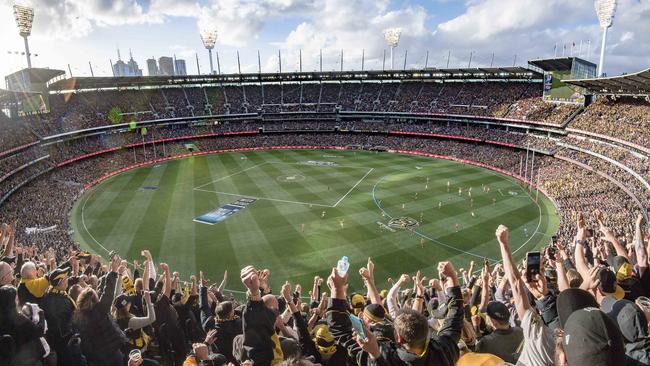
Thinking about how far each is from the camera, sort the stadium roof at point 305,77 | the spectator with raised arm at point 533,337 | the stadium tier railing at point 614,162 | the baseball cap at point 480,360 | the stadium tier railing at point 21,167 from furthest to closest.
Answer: the stadium roof at point 305,77 < the stadium tier railing at point 21,167 < the stadium tier railing at point 614,162 < the spectator with raised arm at point 533,337 < the baseball cap at point 480,360

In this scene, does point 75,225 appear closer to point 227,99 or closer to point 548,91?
point 227,99

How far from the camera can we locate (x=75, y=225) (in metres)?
35.8

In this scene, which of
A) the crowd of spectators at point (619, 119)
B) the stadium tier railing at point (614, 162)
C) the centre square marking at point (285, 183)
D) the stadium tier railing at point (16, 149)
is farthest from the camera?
the stadium tier railing at point (16, 149)

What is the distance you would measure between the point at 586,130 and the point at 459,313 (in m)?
60.8

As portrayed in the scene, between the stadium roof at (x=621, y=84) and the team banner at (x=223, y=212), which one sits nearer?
the team banner at (x=223, y=212)

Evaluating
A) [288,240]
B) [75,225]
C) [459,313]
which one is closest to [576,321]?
[459,313]

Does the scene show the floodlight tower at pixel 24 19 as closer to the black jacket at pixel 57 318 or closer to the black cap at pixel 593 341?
the black jacket at pixel 57 318

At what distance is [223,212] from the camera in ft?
129

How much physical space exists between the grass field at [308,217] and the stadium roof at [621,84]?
15.9 meters

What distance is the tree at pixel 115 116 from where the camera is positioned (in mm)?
71375

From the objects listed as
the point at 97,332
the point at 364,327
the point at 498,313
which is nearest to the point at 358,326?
the point at 364,327

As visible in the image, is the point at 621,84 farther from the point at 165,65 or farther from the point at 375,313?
the point at 165,65

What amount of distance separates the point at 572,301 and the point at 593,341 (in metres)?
1.40

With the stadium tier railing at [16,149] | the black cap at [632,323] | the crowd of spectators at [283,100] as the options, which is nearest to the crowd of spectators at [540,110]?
the crowd of spectators at [283,100]
